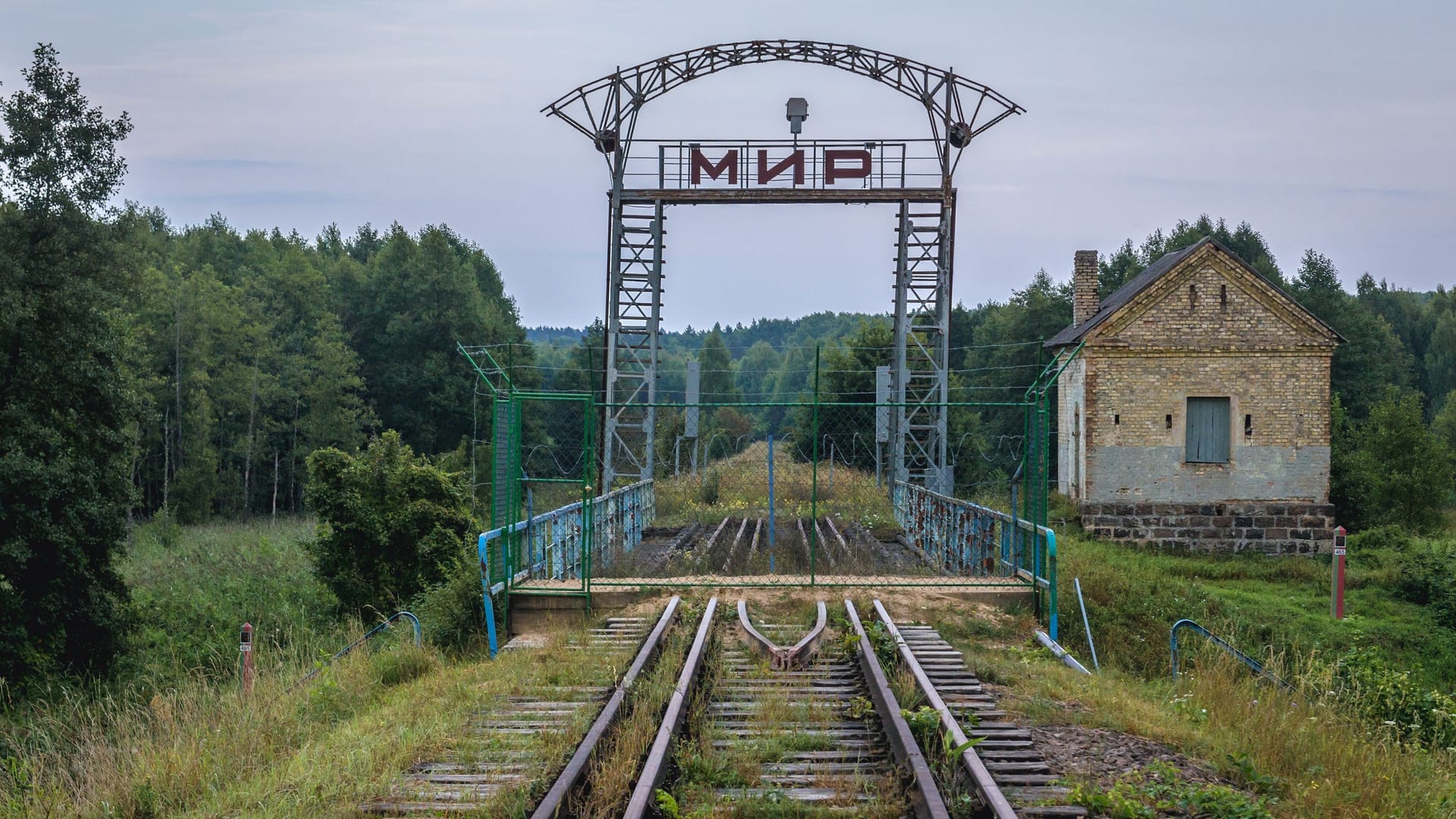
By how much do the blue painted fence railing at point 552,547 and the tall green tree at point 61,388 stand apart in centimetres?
1028

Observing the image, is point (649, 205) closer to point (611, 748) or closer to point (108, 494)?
point (108, 494)

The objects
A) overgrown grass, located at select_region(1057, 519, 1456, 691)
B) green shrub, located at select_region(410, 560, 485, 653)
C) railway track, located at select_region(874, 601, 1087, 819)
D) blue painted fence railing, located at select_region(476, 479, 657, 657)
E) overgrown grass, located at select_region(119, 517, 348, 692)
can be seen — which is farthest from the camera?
overgrown grass, located at select_region(119, 517, 348, 692)

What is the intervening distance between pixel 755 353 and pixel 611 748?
142m

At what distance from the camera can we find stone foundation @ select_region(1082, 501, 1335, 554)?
1036 inches

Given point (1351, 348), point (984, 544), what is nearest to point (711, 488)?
point (984, 544)

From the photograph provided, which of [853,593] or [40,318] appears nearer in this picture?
[853,593]

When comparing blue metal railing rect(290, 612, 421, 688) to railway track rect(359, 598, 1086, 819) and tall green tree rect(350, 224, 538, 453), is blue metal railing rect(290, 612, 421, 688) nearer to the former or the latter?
railway track rect(359, 598, 1086, 819)

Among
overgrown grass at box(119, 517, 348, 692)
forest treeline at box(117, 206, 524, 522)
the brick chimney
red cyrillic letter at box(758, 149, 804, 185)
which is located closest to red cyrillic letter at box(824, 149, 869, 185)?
red cyrillic letter at box(758, 149, 804, 185)

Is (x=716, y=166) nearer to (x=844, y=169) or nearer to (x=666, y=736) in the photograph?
(x=844, y=169)

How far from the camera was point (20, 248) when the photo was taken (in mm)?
22484

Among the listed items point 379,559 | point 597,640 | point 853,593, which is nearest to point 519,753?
point 597,640

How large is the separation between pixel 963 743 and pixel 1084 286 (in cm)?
2717

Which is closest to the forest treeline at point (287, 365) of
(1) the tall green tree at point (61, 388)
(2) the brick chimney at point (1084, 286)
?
(1) the tall green tree at point (61, 388)

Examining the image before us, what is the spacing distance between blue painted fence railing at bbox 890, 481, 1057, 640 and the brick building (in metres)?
8.83
